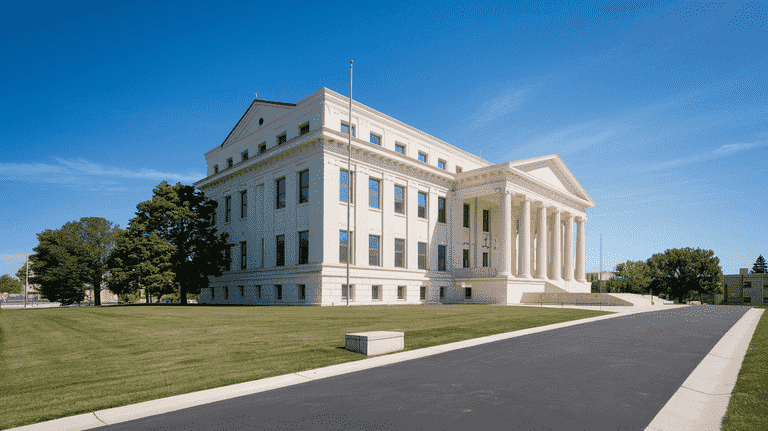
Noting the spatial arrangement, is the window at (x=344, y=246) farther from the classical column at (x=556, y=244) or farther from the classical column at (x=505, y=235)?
the classical column at (x=556, y=244)

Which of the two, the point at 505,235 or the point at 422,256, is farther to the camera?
the point at 422,256

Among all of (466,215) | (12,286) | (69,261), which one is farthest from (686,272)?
(12,286)

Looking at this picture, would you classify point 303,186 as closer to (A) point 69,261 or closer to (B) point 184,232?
(B) point 184,232

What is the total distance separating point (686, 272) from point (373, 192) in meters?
79.4

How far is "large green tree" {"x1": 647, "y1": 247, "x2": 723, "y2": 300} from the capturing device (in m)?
89.3

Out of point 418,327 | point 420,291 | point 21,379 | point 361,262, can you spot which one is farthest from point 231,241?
point 21,379

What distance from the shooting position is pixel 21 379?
9.25m

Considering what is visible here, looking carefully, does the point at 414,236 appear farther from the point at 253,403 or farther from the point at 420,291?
the point at 253,403

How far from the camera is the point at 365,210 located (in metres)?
39.2

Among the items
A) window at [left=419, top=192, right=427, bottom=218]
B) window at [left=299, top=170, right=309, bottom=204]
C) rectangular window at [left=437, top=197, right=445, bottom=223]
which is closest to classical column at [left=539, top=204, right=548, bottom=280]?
rectangular window at [left=437, top=197, right=445, bottom=223]

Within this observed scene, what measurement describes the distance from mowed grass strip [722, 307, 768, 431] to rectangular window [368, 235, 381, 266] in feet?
98.7

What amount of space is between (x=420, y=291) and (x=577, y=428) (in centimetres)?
3803

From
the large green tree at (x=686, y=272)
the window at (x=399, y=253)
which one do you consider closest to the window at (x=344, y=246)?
the window at (x=399, y=253)

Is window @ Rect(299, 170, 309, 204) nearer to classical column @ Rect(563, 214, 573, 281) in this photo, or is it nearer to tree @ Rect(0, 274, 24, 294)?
classical column @ Rect(563, 214, 573, 281)
